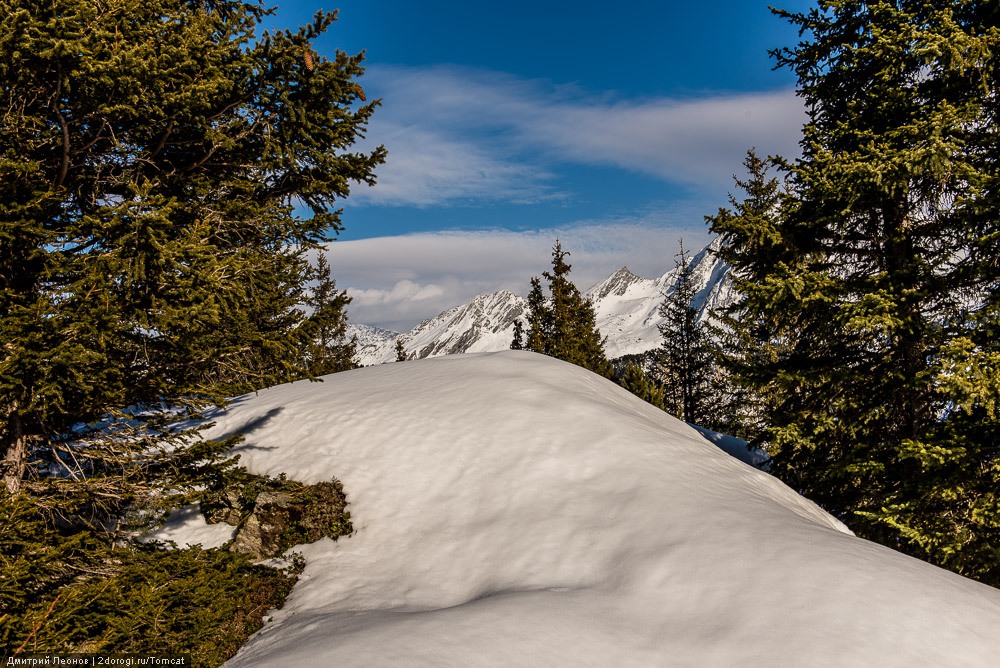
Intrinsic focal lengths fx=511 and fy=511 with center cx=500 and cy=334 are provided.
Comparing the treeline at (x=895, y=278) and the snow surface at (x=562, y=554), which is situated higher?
the treeline at (x=895, y=278)

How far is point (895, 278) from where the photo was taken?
9648 mm

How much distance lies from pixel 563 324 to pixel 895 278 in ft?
80.7

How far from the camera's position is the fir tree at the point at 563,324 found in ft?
109

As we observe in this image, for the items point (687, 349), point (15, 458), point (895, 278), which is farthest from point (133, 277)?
point (687, 349)

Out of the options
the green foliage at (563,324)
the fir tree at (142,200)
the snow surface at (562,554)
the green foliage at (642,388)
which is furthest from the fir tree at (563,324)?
the fir tree at (142,200)

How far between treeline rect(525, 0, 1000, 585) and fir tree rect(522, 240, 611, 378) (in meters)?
20.5

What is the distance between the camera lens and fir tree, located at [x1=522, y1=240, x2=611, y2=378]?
3325cm

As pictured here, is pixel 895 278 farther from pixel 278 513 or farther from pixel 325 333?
A: pixel 325 333

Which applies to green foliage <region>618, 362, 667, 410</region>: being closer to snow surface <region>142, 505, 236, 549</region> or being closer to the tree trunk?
snow surface <region>142, 505, 236, 549</region>

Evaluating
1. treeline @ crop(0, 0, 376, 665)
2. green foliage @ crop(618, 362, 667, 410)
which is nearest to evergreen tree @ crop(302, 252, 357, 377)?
treeline @ crop(0, 0, 376, 665)

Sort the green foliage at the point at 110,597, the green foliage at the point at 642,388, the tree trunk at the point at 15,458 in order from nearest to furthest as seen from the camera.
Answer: the green foliage at the point at 110,597, the tree trunk at the point at 15,458, the green foliage at the point at 642,388

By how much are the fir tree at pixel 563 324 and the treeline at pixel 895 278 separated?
67.4 ft

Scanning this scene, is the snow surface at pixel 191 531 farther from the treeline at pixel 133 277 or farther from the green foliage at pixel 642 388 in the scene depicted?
the green foliage at pixel 642 388

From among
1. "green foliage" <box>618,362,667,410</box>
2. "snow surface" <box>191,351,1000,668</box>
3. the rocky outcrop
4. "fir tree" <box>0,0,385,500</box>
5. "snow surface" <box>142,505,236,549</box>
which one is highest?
"fir tree" <box>0,0,385,500</box>
